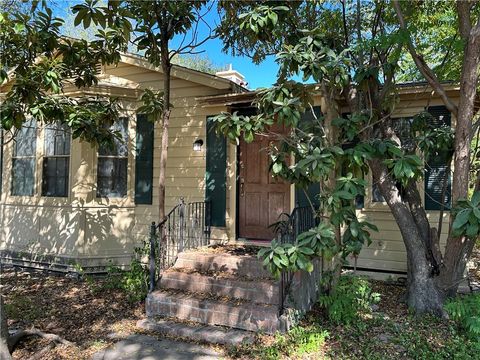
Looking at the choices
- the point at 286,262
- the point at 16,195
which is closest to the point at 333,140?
the point at 286,262

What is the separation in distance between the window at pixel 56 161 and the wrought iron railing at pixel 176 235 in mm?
2606

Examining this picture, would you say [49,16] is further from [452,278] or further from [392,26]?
[452,278]

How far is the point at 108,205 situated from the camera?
749 cm

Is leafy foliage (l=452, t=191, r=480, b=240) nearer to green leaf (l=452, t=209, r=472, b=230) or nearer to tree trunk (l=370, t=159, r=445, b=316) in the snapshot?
green leaf (l=452, t=209, r=472, b=230)

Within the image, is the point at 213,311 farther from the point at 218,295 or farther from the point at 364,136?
the point at 364,136

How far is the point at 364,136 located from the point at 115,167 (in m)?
4.88

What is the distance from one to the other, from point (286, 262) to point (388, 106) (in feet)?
9.42

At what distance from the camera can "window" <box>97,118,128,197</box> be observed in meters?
7.54

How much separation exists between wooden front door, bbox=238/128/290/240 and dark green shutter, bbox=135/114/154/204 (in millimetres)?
1898

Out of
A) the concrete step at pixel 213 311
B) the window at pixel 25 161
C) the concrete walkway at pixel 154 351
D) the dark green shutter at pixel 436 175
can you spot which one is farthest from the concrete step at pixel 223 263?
the window at pixel 25 161

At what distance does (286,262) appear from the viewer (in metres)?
3.76

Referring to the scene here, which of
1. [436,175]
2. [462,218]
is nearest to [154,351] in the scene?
[462,218]

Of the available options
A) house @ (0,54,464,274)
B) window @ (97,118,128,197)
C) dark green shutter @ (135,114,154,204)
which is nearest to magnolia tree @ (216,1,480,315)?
house @ (0,54,464,274)

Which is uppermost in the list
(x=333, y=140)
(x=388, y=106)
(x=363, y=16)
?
(x=363, y=16)
